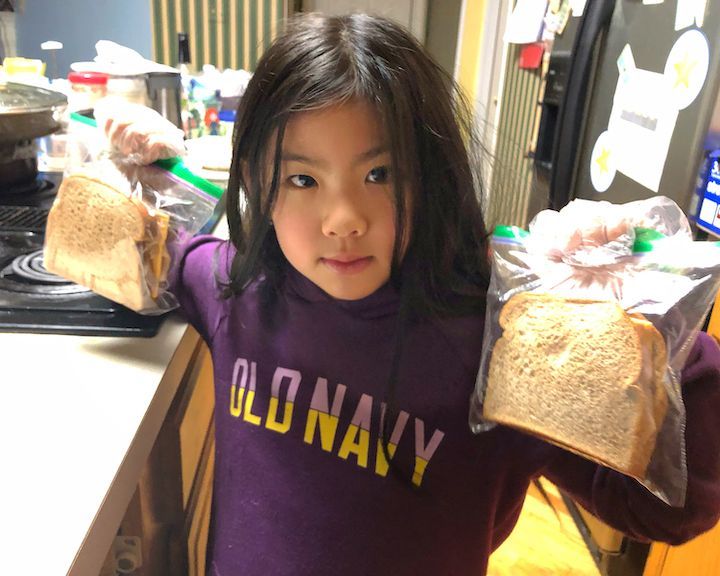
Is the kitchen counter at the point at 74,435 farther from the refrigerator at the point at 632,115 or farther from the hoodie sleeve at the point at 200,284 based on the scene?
the refrigerator at the point at 632,115

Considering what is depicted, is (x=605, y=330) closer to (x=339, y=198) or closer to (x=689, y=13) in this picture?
(x=339, y=198)

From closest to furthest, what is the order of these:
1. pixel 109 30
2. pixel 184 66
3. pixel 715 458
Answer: pixel 715 458 → pixel 184 66 → pixel 109 30

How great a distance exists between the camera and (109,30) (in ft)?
7.71

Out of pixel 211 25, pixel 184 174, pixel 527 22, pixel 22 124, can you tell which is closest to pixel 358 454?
pixel 184 174

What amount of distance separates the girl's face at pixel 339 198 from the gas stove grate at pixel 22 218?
1.73 feet

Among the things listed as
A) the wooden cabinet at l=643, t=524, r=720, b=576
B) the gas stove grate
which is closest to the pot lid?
the gas stove grate

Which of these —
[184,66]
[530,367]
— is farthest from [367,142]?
[184,66]

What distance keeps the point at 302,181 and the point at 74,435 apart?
11.7 inches

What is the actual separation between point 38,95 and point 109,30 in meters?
1.49

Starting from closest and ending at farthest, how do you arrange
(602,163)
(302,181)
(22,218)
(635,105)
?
(302,181)
(22,218)
(635,105)
(602,163)

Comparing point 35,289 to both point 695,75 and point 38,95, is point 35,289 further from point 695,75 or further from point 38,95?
point 695,75

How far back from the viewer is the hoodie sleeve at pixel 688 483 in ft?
1.70

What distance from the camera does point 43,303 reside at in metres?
0.73

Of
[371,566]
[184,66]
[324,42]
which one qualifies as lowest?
[371,566]
